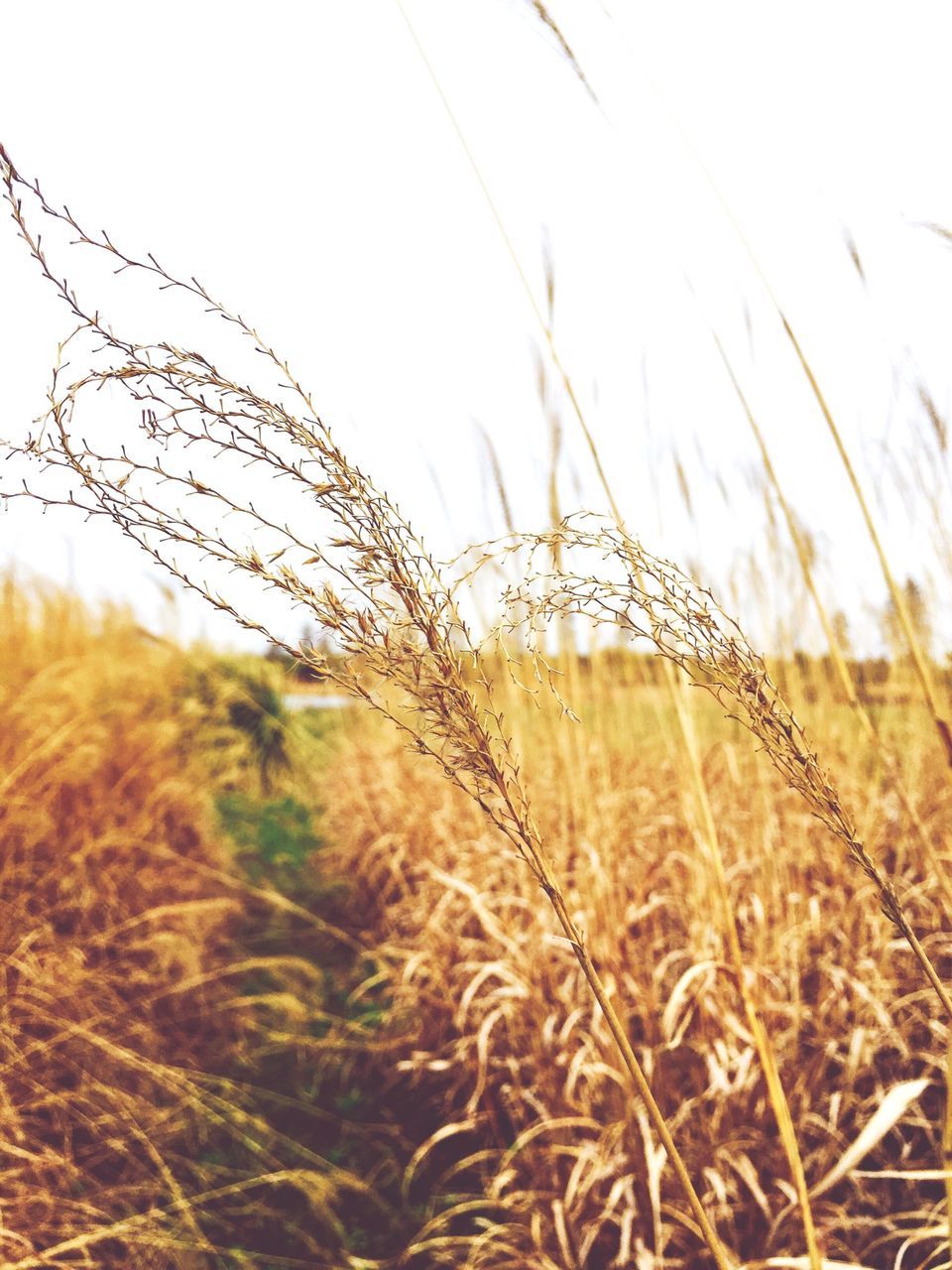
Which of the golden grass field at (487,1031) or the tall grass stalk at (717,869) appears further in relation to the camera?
the golden grass field at (487,1031)

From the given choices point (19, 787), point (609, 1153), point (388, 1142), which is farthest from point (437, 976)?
point (19, 787)

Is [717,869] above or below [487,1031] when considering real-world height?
above

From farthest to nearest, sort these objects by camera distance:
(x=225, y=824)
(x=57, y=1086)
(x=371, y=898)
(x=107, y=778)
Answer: (x=225, y=824), (x=371, y=898), (x=107, y=778), (x=57, y=1086)

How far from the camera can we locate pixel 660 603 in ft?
1.82

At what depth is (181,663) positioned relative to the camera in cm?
629

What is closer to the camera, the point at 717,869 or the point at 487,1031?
the point at 717,869

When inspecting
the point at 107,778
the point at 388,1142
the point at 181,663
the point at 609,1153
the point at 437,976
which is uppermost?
the point at 181,663

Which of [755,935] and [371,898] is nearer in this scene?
[755,935]

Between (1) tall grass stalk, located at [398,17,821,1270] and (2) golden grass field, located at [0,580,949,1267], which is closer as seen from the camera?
(1) tall grass stalk, located at [398,17,821,1270]

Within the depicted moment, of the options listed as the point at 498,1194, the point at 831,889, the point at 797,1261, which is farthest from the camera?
the point at 831,889

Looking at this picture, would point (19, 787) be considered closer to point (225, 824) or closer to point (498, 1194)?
point (498, 1194)

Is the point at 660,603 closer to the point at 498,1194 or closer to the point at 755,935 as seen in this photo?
the point at 755,935

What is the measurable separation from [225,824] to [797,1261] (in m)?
4.52

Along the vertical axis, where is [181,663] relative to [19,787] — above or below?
above
